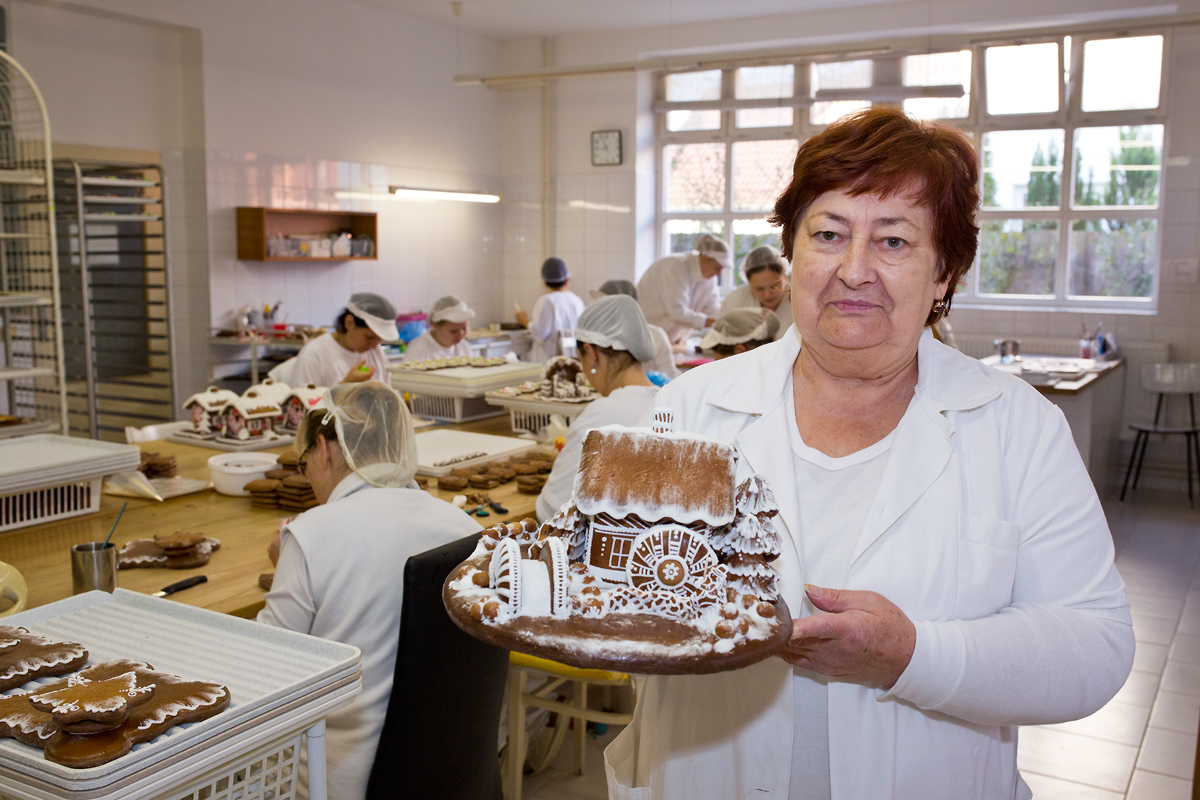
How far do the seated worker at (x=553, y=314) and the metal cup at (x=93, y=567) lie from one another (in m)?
5.19

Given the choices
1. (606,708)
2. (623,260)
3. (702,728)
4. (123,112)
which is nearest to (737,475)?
(702,728)

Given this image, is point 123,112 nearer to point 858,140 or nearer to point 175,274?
point 175,274

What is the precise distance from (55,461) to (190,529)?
1.33 feet

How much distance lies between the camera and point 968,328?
7.84 metres

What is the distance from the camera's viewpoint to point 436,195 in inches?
322

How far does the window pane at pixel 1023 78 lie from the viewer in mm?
7547

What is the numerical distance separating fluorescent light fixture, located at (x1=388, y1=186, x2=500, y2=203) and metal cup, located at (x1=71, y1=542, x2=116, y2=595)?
613cm

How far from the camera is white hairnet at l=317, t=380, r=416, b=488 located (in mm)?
2182

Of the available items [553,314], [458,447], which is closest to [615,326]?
[458,447]

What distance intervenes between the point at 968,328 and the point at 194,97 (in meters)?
6.20

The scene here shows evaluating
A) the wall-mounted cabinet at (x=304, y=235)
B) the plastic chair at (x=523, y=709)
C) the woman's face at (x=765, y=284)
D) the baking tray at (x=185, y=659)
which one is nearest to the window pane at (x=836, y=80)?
the woman's face at (x=765, y=284)

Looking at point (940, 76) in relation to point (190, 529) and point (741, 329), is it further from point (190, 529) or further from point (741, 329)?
point (190, 529)

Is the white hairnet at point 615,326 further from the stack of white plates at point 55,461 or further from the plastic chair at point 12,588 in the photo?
the plastic chair at point 12,588

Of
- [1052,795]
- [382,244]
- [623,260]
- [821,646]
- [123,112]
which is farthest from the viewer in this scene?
[623,260]
